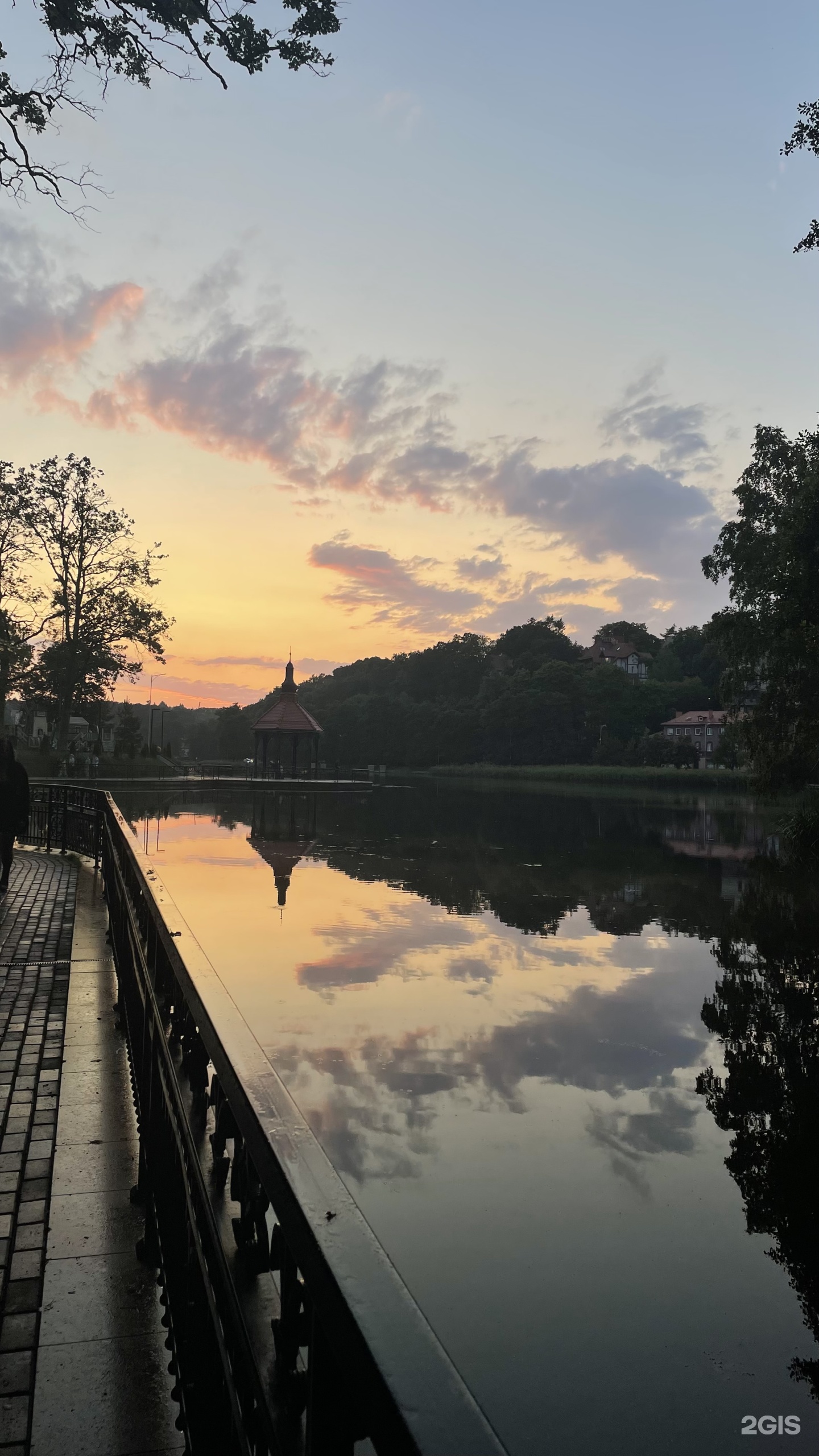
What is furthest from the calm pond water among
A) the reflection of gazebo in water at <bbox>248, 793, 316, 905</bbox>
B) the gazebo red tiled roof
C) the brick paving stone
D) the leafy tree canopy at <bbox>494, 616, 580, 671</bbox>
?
the leafy tree canopy at <bbox>494, 616, 580, 671</bbox>

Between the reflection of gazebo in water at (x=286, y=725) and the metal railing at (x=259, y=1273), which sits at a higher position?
the reflection of gazebo in water at (x=286, y=725)

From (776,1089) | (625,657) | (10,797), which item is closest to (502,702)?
(625,657)

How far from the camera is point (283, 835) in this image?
25797 mm

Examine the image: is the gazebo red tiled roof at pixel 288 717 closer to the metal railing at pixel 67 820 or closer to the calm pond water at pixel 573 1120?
the metal railing at pixel 67 820

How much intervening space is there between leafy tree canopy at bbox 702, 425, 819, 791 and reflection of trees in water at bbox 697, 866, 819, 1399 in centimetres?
1431

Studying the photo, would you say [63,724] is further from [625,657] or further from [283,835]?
[625,657]

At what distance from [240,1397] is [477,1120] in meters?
4.45

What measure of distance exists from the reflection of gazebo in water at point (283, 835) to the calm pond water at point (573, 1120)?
5.94 feet

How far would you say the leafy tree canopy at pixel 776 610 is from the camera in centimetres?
2484

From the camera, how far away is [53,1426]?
2.84 m

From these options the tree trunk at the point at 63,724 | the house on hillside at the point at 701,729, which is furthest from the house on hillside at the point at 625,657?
the tree trunk at the point at 63,724

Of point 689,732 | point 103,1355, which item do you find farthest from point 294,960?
point 689,732

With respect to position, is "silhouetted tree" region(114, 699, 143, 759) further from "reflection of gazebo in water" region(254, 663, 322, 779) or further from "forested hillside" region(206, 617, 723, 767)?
"forested hillside" region(206, 617, 723, 767)

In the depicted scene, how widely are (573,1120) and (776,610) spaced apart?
2461 centimetres
